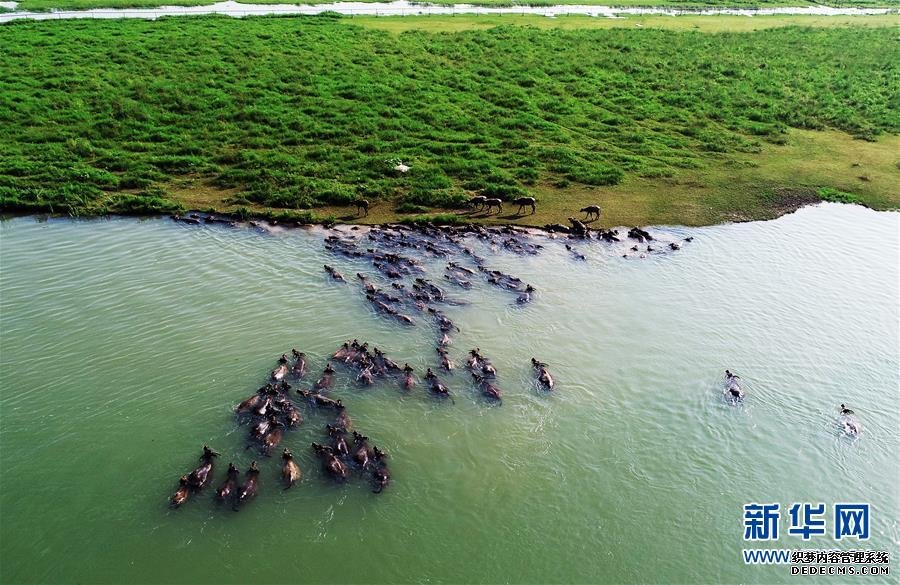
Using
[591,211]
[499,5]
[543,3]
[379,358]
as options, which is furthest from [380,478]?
[543,3]

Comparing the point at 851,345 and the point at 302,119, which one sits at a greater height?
the point at 302,119

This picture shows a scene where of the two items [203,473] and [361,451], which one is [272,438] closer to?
[203,473]

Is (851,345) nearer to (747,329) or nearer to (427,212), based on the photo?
(747,329)

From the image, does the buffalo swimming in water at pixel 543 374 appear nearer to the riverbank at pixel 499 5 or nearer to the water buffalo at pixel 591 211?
the water buffalo at pixel 591 211

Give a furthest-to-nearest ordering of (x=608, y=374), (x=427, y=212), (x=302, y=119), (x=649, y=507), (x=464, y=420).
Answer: (x=302, y=119) → (x=427, y=212) → (x=608, y=374) → (x=464, y=420) → (x=649, y=507)

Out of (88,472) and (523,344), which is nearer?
(88,472)

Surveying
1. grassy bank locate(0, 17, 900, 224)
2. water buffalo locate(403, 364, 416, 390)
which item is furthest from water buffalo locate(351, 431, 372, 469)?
grassy bank locate(0, 17, 900, 224)

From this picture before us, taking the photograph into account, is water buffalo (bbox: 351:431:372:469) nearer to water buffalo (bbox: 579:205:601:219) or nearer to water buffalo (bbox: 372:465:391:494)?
water buffalo (bbox: 372:465:391:494)

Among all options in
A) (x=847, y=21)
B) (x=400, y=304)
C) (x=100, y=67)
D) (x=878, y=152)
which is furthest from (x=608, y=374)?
(x=847, y=21)
